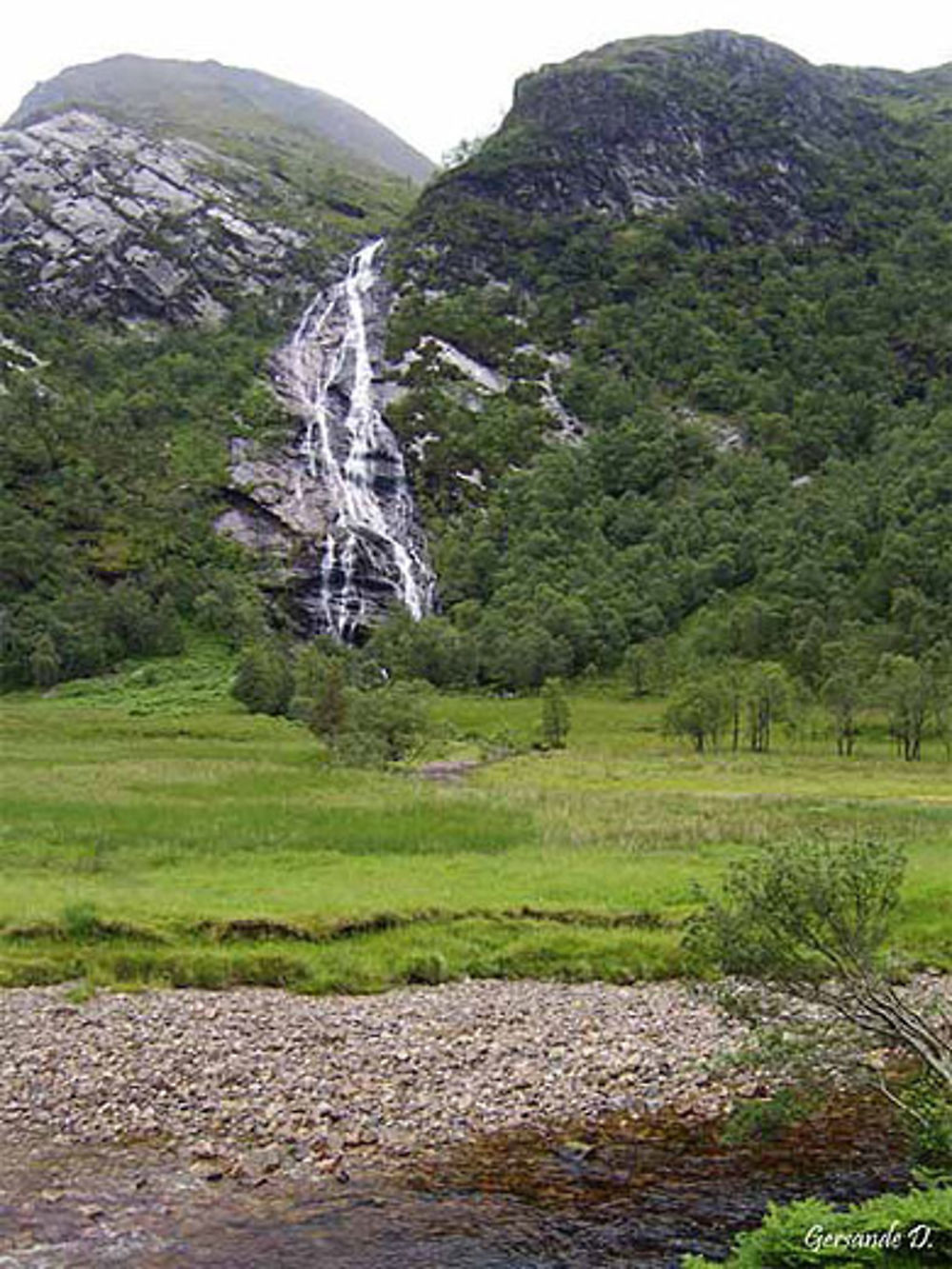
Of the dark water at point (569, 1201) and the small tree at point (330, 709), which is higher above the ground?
the dark water at point (569, 1201)

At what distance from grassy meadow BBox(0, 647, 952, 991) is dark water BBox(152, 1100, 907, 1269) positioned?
9.55 metres

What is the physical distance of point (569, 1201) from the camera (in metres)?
18.3

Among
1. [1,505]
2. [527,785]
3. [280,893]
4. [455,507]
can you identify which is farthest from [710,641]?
[280,893]

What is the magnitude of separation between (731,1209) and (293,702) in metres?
91.8

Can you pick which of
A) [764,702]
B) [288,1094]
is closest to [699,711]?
[764,702]

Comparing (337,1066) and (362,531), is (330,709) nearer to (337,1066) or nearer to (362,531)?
(337,1066)

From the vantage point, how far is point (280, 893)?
114 feet

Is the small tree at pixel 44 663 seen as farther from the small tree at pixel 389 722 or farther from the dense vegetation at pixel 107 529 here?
the small tree at pixel 389 722

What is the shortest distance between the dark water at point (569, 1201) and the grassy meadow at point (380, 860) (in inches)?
Result: 376

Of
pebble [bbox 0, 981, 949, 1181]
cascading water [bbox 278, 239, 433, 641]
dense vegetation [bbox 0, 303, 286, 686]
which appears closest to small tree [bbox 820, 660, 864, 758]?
cascading water [bbox 278, 239, 433, 641]

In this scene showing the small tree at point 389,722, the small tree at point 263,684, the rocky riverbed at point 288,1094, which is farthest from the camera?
the small tree at point 263,684

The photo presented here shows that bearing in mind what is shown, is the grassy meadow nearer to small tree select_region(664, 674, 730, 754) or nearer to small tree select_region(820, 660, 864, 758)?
small tree select_region(664, 674, 730, 754)

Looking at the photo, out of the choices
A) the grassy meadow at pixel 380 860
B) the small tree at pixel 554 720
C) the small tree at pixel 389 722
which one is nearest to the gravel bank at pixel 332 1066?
the grassy meadow at pixel 380 860

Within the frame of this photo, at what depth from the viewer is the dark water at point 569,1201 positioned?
651 inches
